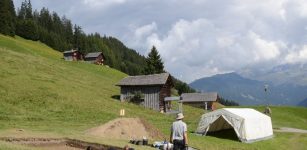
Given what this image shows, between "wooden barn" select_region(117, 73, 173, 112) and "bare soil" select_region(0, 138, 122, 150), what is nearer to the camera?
"bare soil" select_region(0, 138, 122, 150)

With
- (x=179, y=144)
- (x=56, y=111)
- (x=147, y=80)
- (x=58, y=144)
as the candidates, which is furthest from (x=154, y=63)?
(x=179, y=144)

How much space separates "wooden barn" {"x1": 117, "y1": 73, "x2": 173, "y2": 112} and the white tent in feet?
72.4

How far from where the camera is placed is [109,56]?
18838 centimetres

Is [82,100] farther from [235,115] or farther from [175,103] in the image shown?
[175,103]

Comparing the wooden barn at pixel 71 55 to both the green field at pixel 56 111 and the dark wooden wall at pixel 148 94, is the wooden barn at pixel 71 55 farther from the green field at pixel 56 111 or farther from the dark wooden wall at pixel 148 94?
the dark wooden wall at pixel 148 94

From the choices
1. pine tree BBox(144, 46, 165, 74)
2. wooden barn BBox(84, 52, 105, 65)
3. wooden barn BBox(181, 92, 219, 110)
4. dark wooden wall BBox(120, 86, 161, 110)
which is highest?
wooden barn BBox(84, 52, 105, 65)

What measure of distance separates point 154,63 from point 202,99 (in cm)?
1582

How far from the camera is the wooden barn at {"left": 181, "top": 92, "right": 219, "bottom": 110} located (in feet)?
366

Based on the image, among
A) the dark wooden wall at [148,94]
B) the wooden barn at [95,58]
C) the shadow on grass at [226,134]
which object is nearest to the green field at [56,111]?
the shadow on grass at [226,134]

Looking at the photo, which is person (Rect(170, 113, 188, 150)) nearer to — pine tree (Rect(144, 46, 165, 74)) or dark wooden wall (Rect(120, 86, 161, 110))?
dark wooden wall (Rect(120, 86, 161, 110))

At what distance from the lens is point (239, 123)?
1738 inches

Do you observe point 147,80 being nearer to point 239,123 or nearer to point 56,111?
point 56,111

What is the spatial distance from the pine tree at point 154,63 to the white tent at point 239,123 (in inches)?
2442

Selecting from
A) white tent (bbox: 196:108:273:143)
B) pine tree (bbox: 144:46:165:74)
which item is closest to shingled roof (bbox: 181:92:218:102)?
pine tree (bbox: 144:46:165:74)
